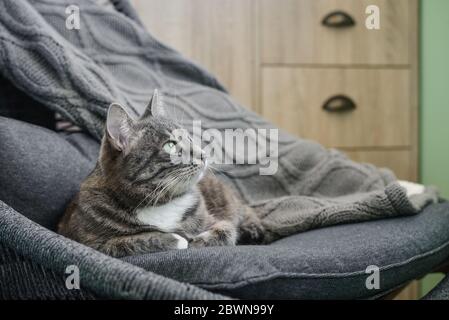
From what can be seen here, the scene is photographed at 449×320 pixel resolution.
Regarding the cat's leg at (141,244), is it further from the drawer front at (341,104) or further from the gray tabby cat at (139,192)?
the drawer front at (341,104)

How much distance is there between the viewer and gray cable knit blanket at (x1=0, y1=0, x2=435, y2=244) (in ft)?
3.03

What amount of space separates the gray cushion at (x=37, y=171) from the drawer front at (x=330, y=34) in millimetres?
968

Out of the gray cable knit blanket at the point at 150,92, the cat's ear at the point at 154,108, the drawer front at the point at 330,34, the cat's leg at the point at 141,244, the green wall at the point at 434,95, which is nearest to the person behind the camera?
the cat's leg at the point at 141,244

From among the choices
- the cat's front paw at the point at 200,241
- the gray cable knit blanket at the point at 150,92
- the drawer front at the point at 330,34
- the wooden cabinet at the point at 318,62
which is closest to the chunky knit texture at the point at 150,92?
the gray cable knit blanket at the point at 150,92

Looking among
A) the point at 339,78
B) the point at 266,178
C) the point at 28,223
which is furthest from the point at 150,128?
the point at 339,78

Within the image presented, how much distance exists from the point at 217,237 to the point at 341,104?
1.12 metres

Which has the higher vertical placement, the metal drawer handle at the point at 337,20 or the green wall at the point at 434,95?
the metal drawer handle at the point at 337,20

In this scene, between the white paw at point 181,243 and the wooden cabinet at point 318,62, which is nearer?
the white paw at point 181,243

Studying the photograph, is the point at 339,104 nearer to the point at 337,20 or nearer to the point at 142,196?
the point at 337,20

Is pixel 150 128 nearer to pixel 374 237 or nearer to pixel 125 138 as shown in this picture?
pixel 125 138

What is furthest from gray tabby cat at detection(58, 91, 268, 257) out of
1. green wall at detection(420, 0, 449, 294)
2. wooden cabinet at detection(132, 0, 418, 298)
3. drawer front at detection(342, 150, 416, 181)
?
drawer front at detection(342, 150, 416, 181)

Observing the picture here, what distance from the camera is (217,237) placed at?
0.74m

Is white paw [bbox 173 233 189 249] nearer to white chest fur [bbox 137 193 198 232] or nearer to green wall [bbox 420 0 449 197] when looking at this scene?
white chest fur [bbox 137 193 198 232]

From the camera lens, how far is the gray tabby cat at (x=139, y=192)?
2.31 feet
